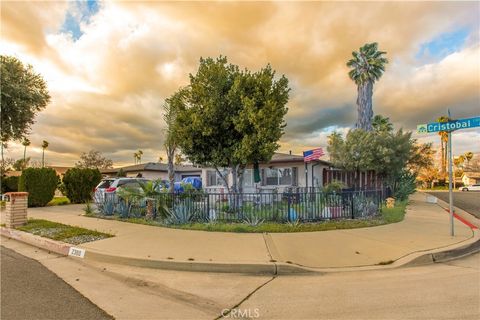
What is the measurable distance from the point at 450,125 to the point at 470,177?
82874mm

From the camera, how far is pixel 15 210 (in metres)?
10.8

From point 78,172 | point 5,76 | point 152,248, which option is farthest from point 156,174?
point 152,248

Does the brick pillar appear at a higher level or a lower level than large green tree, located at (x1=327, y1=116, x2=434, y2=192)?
lower

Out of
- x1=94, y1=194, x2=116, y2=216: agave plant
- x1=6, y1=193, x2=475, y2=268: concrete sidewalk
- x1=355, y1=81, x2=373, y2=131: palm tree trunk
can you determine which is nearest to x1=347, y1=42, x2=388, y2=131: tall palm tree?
x1=355, y1=81, x2=373, y2=131: palm tree trunk

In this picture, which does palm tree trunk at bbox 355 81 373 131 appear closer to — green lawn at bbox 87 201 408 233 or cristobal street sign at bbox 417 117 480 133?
green lawn at bbox 87 201 408 233

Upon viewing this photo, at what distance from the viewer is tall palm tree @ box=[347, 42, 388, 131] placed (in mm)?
30891

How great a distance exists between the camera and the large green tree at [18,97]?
17.8m

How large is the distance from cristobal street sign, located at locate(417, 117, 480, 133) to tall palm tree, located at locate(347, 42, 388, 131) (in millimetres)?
22961

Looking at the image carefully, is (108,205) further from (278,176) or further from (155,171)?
(155,171)

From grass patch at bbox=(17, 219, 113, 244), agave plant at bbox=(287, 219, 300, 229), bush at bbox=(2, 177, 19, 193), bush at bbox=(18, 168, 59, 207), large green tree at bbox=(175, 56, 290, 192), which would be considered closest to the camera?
grass patch at bbox=(17, 219, 113, 244)

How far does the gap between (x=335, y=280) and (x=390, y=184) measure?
18.3 m

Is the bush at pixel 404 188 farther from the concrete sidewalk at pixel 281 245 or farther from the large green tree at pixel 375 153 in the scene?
the concrete sidewalk at pixel 281 245

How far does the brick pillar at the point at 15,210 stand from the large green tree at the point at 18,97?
8916mm

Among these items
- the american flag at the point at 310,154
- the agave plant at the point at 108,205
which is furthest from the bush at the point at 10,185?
the american flag at the point at 310,154
